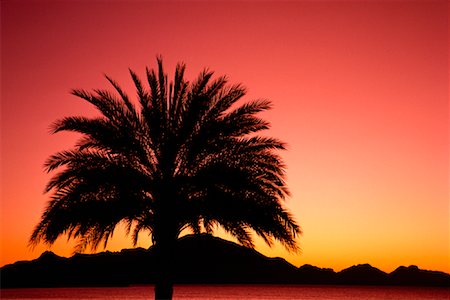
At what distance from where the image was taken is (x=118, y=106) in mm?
17891

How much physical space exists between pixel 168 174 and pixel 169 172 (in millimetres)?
59

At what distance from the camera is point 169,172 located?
1755cm

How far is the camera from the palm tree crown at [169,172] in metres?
17.2

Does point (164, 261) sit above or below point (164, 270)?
above

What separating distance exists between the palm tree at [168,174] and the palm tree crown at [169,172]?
0.03 metres

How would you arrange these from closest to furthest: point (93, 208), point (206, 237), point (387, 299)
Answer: point (93, 208), point (206, 237), point (387, 299)

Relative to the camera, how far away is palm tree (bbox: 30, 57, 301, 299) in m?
17.2

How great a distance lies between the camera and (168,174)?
1753 cm

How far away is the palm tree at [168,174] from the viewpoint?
17.2 metres

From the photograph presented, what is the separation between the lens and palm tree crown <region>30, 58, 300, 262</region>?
56.5 ft

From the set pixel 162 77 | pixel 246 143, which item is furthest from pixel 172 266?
pixel 162 77

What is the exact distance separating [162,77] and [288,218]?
16.3ft

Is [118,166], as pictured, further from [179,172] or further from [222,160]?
[222,160]

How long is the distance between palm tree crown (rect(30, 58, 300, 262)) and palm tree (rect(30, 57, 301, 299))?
0.03 meters
